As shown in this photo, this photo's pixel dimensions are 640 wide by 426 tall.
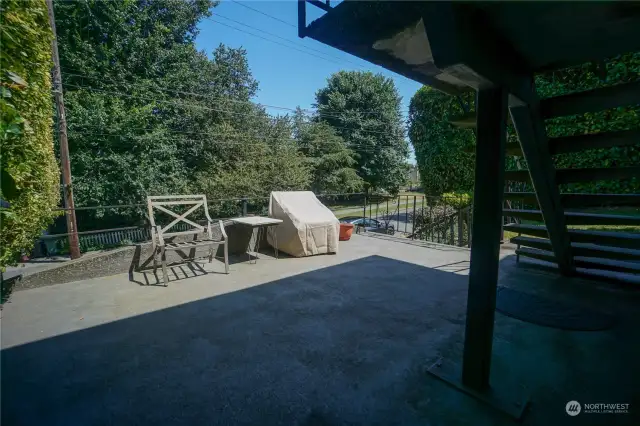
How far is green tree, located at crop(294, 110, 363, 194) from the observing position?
18.8 m

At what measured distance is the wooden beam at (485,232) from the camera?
1551 millimetres

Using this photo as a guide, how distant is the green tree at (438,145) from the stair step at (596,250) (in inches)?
211

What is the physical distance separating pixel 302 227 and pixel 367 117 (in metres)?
17.3

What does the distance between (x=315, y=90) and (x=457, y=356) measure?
21.7 m

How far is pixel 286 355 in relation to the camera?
6.65 feet

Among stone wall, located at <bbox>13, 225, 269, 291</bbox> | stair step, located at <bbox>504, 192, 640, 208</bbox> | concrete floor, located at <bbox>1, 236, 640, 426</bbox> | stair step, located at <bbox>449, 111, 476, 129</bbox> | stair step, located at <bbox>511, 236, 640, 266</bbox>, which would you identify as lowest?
concrete floor, located at <bbox>1, 236, 640, 426</bbox>

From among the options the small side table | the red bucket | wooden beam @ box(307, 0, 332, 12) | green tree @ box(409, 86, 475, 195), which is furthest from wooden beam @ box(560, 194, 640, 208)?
green tree @ box(409, 86, 475, 195)

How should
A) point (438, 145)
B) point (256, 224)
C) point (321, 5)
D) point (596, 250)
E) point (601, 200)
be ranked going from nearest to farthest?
point (321, 5) → point (601, 200) → point (596, 250) → point (256, 224) → point (438, 145)

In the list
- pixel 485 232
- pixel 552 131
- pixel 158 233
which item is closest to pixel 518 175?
pixel 485 232

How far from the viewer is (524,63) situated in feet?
5.95

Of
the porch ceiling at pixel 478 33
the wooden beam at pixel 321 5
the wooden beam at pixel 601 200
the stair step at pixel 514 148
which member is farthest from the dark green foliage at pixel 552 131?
the wooden beam at pixel 321 5

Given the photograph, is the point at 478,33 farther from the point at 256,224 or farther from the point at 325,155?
the point at 325,155

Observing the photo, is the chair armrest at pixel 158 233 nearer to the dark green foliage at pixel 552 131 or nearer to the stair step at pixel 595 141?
the dark green foliage at pixel 552 131

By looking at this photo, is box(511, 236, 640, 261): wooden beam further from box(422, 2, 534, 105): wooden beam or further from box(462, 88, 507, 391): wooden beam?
box(422, 2, 534, 105): wooden beam
